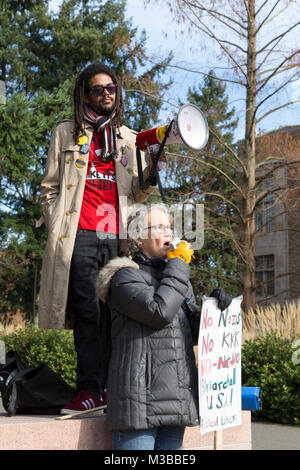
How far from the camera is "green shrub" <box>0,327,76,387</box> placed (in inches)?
347

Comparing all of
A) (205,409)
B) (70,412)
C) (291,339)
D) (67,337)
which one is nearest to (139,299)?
(205,409)

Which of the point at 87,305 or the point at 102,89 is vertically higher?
the point at 102,89

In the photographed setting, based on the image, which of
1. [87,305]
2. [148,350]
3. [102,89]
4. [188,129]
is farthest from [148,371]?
[102,89]

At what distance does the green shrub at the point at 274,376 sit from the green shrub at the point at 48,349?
295 cm

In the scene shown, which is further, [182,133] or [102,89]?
[102,89]

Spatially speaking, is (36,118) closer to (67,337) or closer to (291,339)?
(67,337)

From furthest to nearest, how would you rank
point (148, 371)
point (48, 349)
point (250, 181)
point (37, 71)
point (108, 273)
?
point (37, 71) → point (250, 181) → point (48, 349) → point (108, 273) → point (148, 371)

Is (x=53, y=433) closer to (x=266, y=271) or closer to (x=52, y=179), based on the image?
(x=52, y=179)

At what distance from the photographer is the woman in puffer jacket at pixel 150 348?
2.68 m

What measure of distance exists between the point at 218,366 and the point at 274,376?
3.86 meters

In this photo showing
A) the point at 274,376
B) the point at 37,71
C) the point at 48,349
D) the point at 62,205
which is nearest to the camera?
the point at 62,205

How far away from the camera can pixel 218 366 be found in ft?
9.98

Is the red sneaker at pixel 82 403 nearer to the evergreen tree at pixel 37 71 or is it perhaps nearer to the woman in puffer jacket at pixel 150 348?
the woman in puffer jacket at pixel 150 348

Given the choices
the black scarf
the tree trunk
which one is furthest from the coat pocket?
the tree trunk
